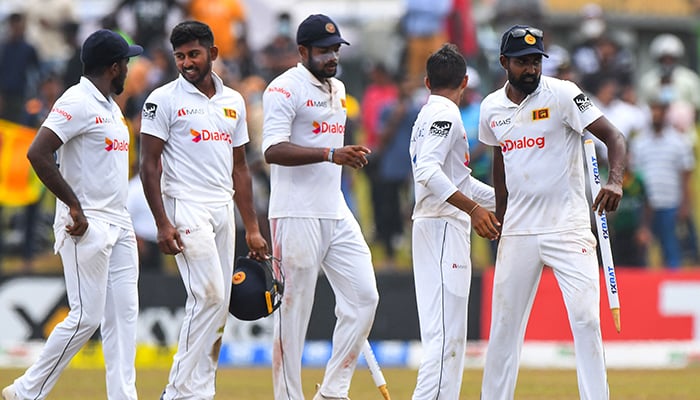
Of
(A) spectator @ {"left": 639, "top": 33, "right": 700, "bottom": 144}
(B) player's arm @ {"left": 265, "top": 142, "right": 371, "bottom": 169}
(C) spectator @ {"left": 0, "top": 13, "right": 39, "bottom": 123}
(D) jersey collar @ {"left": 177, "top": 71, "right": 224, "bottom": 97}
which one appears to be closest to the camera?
(B) player's arm @ {"left": 265, "top": 142, "right": 371, "bottom": 169}

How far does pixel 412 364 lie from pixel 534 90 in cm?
782

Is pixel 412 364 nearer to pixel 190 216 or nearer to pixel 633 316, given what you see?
pixel 633 316

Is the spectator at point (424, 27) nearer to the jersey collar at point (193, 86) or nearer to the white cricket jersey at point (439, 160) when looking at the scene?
the jersey collar at point (193, 86)

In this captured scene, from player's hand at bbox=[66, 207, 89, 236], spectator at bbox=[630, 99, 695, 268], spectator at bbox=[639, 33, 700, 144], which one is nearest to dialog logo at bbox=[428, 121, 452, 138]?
player's hand at bbox=[66, 207, 89, 236]

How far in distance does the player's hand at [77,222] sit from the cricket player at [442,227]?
95.3 inches

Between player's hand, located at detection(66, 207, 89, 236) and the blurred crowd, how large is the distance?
24.3 ft

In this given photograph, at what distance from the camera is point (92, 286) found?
10.4 metres

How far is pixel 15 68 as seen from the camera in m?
19.8

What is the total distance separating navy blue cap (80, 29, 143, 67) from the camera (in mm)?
10656

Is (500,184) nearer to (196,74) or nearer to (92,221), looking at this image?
(196,74)

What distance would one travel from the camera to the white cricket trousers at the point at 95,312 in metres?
10.4

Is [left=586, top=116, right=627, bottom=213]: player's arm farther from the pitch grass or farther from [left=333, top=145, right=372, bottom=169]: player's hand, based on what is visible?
the pitch grass

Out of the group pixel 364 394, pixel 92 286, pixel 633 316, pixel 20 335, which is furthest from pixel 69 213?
pixel 633 316

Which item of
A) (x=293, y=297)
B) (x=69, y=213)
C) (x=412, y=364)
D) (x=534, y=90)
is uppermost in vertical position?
(x=534, y=90)
